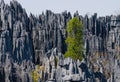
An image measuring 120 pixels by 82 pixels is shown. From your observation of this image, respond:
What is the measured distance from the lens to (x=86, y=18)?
119 meters

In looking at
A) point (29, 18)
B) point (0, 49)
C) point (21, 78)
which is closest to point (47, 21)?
point (29, 18)

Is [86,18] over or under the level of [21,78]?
over

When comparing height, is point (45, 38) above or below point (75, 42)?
above

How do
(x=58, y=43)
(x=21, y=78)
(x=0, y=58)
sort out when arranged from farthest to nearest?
(x=58, y=43) < (x=0, y=58) < (x=21, y=78)

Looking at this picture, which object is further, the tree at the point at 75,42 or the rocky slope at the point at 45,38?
the rocky slope at the point at 45,38

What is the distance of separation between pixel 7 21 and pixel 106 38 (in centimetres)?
2267

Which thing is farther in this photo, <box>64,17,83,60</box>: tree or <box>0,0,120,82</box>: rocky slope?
<box>0,0,120,82</box>: rocky slope

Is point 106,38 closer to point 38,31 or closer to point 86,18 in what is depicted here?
point 86,18

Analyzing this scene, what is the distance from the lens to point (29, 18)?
110938 mm

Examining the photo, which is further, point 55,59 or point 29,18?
point 29,18

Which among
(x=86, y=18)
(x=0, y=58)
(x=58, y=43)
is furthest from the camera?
(x=86, y=18)

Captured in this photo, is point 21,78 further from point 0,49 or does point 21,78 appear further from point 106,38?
point 106,38

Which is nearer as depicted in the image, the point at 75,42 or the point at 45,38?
the point at 75,42

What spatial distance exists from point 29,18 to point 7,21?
392 inches
